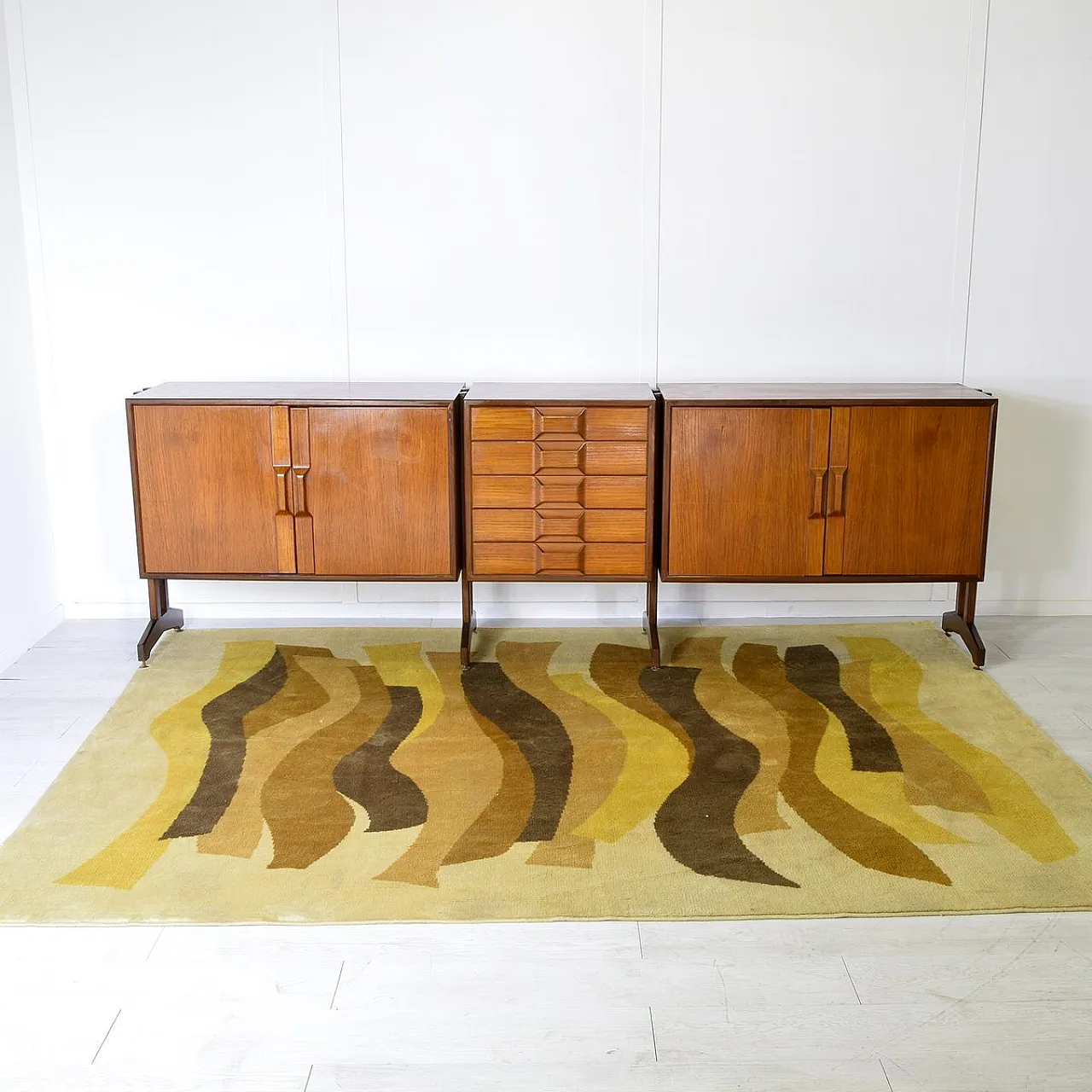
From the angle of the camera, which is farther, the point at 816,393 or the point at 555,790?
the point at 816,393

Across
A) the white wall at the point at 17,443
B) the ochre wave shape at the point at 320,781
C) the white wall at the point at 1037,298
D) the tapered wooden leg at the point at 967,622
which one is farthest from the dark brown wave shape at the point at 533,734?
the white wall at the point at 1037,298

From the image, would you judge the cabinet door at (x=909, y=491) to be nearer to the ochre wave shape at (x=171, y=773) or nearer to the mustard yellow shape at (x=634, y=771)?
the mustard yellow shape at (x=634, y=771)

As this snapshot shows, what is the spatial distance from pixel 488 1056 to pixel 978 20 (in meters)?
3.21

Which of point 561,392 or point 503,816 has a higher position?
point 561,392

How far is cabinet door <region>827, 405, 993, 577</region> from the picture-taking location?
331cm

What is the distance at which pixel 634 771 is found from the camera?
9.23ft

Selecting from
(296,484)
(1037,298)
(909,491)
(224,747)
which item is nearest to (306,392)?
(296,484)

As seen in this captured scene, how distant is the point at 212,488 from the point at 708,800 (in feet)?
5.58

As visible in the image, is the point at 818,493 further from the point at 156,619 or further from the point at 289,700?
the point at 156,619

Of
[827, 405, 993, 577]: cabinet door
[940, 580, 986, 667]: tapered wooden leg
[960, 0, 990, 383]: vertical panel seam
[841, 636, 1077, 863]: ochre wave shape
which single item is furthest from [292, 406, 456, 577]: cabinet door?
[960, 0, 990, 383]: vertical panel seam

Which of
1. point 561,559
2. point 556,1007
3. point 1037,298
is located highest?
point 1037,298

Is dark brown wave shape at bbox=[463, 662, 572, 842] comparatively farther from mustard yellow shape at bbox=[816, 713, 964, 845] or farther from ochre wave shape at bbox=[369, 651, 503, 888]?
mustard yellow shape at bbox=[816, 713, 964, 845]

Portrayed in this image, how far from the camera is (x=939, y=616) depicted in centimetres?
390

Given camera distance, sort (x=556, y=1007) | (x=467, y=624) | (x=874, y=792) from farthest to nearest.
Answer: (x=467, y=624)
(x=874, y=792)
(x=556, y=1007)
